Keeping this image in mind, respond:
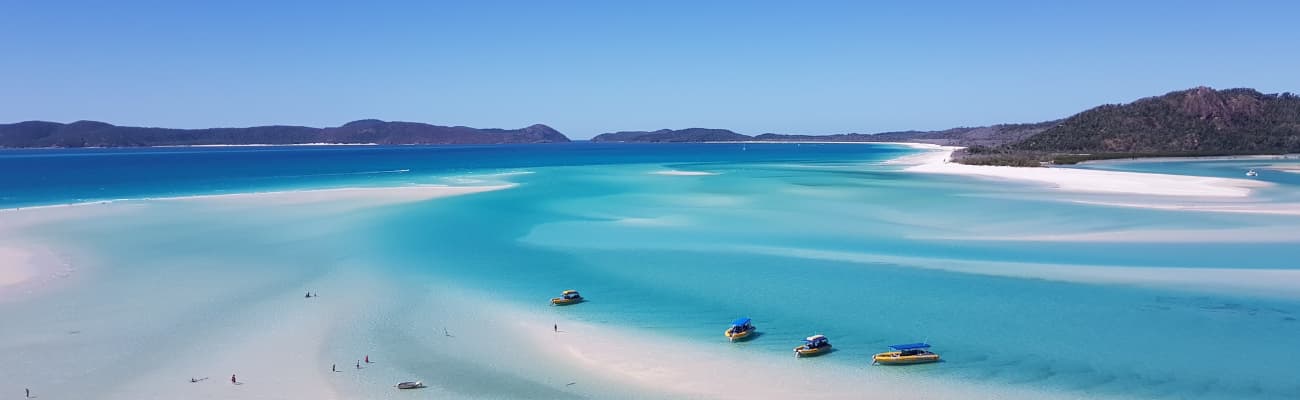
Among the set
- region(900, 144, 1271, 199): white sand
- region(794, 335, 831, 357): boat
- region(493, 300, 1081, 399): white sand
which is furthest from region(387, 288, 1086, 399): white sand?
region(900, 144, 1271, 199): white sand

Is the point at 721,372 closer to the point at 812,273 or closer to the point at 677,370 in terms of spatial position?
the point at 677,370

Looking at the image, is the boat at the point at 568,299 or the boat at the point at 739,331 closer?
the boat at the point at 739,331

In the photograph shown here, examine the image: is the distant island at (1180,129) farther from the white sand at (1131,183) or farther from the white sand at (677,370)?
the white sand at (677,370)

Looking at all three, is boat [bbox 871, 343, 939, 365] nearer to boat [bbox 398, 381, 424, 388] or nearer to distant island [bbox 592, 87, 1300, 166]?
boat [bbox 398, 381, 424, 388]

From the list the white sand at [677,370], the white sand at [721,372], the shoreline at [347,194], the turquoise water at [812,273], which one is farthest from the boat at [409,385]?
the shoreline at [347,194]

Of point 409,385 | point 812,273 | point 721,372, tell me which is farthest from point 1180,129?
point 409,385

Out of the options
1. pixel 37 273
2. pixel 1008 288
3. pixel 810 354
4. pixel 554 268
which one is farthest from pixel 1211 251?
pixel 37 273

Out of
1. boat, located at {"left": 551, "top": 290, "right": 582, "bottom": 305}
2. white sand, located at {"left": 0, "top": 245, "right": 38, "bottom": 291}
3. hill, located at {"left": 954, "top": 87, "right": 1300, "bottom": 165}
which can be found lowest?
white sand, located at {"left": 0, "top": 245, "right": 38, "bottom": 291}
